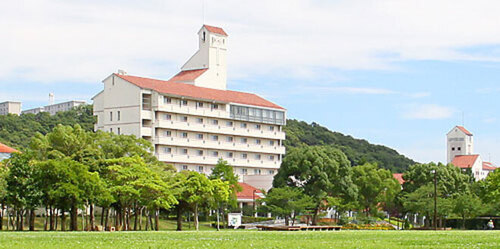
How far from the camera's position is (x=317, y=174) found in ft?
284

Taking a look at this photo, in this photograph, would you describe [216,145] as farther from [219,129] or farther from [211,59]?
[211,59]

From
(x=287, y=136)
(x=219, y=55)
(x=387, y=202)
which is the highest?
(x=219, y=55)

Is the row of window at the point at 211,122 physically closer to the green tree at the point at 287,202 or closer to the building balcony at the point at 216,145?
the building balcony at the point at 216,145

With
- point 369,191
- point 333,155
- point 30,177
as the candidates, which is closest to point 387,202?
point 369,191

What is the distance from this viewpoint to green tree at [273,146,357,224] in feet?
282

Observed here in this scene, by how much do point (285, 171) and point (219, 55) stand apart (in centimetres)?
3965

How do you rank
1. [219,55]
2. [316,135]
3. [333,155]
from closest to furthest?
[333,155], [219,55], [316,135]

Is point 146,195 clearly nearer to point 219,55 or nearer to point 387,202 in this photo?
point 387,202

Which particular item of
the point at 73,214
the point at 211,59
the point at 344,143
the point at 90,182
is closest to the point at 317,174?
the point at 73,214

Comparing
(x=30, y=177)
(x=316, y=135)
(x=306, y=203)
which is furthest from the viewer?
(x=316, y=135)

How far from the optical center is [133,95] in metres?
104

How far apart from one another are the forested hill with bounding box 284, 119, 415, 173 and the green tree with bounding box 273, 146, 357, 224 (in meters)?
68.6

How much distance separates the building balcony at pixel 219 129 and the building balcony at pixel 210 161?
12.1 feet

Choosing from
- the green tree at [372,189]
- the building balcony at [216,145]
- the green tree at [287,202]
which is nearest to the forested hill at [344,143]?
the building balcony at [216,145]
